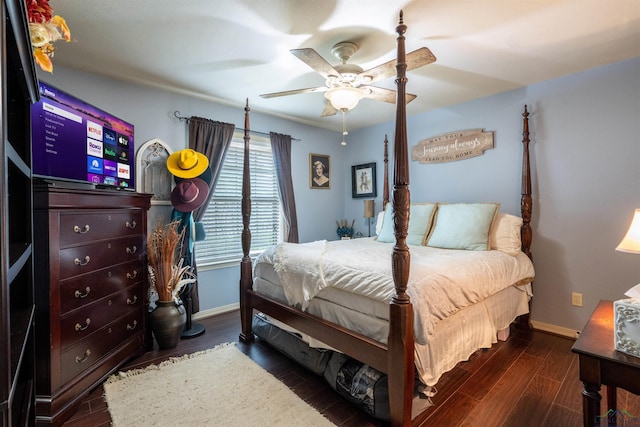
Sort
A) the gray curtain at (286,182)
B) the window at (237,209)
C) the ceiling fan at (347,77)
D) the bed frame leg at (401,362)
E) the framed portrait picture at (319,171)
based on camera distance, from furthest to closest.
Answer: the framed portrait picture at (319,171), the gray curtain at (286,182), the window at (237,209), the ceiling fan at (347,77), the bed frame leg at (401,362)

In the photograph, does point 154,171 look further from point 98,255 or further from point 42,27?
point 42,27

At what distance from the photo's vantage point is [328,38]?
6.97ft

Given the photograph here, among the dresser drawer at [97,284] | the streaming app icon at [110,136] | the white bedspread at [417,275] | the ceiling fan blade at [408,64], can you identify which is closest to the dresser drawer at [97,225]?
the dresser drawer at [97,284]

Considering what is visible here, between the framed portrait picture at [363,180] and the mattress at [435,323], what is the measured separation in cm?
211

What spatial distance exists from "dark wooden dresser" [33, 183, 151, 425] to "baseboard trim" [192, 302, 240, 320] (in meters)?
0.89

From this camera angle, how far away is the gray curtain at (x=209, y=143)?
321 centimetres

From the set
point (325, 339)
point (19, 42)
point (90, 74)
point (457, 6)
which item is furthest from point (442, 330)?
point (90, 74)

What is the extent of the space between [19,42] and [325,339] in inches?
77.8

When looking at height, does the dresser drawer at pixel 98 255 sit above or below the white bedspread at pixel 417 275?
above

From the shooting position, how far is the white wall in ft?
8.20

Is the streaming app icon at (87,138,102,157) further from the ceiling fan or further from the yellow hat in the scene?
the ceiling fan

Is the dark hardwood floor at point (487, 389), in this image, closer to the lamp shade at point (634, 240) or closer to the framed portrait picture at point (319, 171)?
the lamp shade at point (634, 240)

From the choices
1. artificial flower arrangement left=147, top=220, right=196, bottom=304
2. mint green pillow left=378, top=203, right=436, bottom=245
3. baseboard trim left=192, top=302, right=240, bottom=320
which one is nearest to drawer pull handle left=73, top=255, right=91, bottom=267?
artificial flower arrangement left=147, top=220, right=196, bottom=304

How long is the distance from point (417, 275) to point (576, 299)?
214cm
